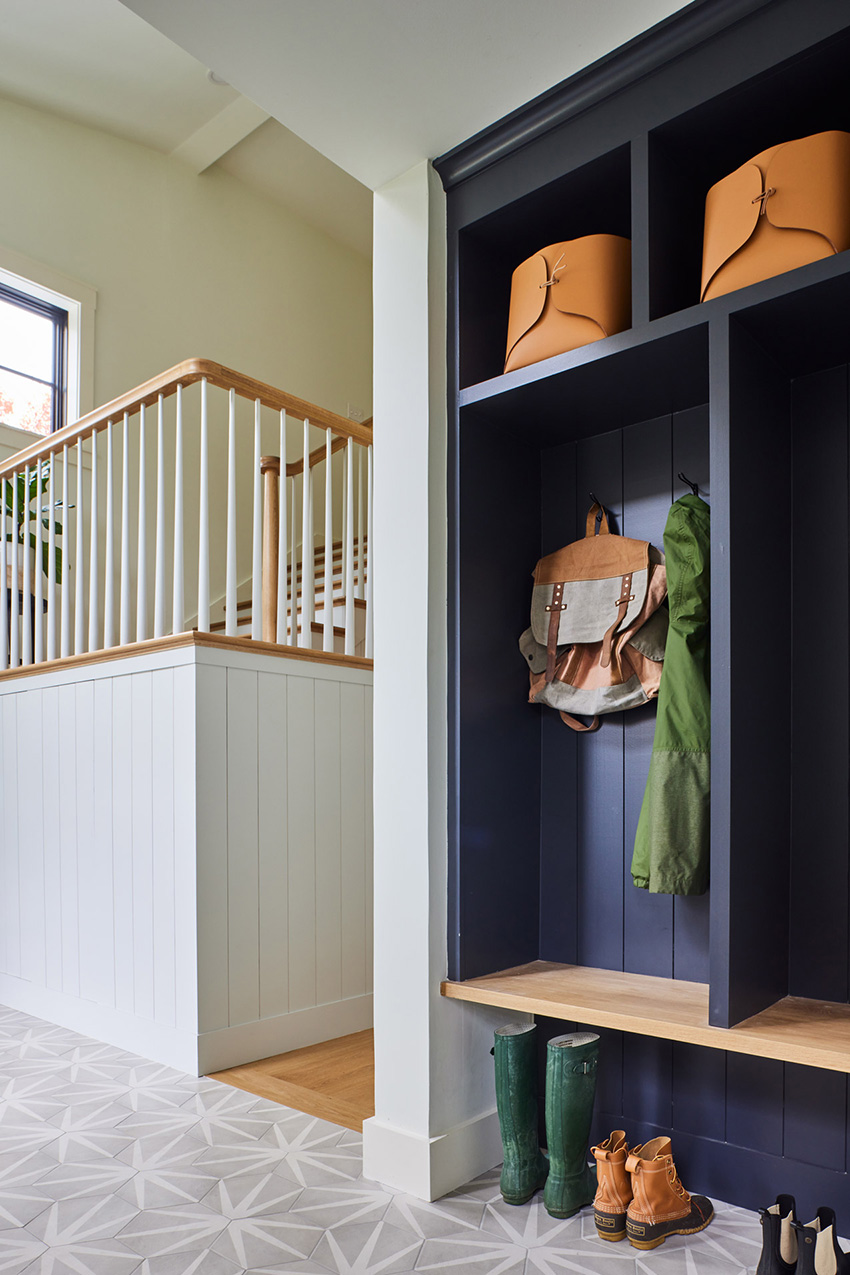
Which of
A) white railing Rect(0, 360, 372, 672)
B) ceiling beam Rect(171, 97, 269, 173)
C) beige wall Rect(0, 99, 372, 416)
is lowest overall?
white railing Rect(0, 360, 372, 672)

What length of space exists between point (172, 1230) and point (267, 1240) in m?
0.20

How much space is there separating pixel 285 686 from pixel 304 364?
12.5 ft

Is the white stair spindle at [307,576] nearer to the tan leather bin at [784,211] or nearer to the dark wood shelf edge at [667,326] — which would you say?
the dark wood shelf edge at [667,326]

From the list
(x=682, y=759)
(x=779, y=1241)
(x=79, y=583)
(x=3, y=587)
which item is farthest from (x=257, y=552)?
(x=779, y=1241)

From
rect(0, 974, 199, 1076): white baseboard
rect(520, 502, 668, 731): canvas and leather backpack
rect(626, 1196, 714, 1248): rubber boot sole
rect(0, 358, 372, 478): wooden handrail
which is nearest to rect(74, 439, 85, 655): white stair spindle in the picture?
rect(0, 358, 372, 478): wooden handrail

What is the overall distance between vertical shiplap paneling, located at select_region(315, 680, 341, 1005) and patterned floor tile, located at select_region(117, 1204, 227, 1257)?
1.30 meters

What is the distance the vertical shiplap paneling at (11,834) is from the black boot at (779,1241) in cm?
299

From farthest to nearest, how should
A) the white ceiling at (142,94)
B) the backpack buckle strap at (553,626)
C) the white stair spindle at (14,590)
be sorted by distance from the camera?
the white ceiling at (142,94) → the white stair spindle at (14,590) → the backpack buckle strap at (553,626)

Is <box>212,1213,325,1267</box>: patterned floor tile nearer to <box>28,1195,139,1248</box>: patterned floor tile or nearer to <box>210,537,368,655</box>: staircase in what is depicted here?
<box>28,1195,139,1248</box>: patterned floor tile

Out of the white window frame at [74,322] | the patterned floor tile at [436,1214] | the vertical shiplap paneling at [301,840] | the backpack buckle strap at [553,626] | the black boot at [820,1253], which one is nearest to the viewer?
the black boot at [820,1253]

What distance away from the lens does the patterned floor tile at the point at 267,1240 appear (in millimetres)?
1703

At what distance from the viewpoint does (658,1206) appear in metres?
1.72

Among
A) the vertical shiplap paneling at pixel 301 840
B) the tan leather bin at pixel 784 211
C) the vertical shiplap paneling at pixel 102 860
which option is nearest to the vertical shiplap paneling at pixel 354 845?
the vertical shiplap paneling at pixel 301 840

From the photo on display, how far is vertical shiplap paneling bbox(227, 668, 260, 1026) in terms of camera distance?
2.90m
